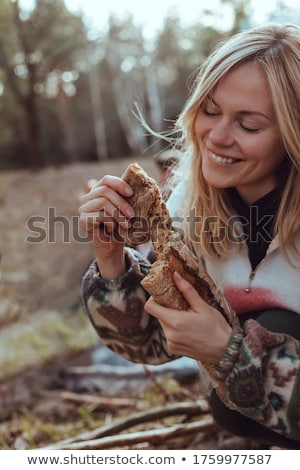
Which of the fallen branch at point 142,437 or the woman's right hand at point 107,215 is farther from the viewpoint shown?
the fallen branch at point 142,437

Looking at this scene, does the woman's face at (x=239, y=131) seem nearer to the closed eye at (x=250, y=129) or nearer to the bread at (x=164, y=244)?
the closed eye at (x=250, y=129)

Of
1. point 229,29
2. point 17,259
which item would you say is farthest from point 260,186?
point 229,29

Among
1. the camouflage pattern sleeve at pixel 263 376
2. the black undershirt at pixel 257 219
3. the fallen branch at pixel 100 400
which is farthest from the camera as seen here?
the fallen branch at pixel 100 400

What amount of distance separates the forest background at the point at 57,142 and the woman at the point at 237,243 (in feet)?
2.65

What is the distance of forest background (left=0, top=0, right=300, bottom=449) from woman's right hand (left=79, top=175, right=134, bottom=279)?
0.89 meters

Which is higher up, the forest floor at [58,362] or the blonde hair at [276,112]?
the blonde hair at [276,112]

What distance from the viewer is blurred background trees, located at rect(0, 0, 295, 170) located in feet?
14.3

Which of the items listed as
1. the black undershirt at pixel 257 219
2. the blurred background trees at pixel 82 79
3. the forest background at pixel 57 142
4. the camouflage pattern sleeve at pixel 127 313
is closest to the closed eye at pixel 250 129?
the black undershirt at pixel 257 219

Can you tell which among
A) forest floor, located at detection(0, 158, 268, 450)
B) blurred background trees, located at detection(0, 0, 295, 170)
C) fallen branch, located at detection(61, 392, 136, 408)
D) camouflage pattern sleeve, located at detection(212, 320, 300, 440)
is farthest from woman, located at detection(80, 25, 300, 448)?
blurred background trees, located at detection(0, 0, 295, 170)

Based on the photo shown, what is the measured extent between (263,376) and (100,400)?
3.98 ft

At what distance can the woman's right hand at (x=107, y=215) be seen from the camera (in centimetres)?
104

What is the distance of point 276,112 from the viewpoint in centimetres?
102

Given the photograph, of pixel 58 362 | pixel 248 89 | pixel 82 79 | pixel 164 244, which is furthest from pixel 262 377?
pixel 82 79

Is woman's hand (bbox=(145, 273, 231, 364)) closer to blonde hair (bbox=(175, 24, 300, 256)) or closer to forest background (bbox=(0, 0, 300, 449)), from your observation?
blonde hair (bbox=(175, 24, 300, 256))
